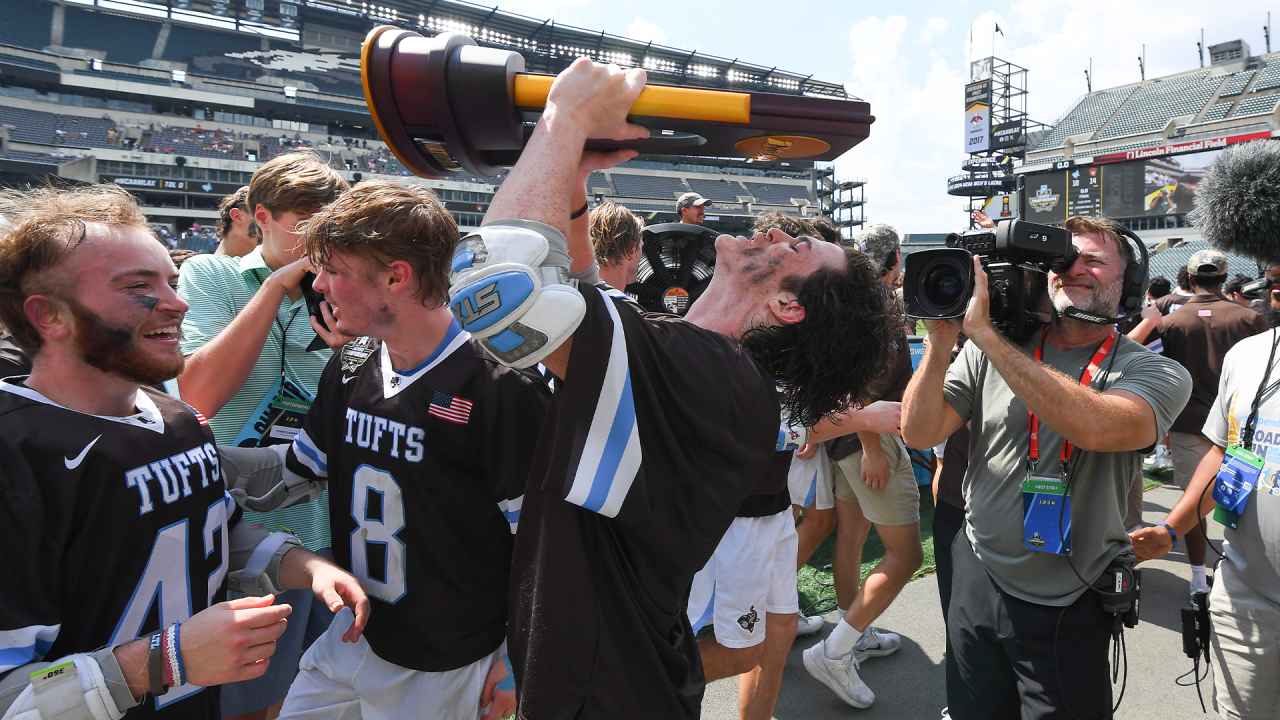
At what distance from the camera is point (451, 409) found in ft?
5.92

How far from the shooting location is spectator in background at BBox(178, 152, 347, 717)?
2.27 meters

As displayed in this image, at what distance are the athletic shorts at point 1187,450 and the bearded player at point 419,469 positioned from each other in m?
5.27

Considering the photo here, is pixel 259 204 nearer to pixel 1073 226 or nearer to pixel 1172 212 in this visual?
pixel 1073 226

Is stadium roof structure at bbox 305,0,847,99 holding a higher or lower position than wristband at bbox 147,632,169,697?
higher

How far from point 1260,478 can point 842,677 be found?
1.83 metres

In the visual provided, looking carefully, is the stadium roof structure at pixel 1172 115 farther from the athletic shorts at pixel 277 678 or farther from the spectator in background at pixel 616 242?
the athletic shorts at pixel 277 678

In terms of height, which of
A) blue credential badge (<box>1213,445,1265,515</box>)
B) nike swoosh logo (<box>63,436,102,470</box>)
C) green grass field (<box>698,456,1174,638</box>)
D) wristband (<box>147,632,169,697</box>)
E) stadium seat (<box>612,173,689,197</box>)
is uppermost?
stadium seat (<box>612,173,689,197</box>)

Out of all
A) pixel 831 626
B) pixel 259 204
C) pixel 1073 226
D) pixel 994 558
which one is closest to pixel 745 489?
pixel 994 558

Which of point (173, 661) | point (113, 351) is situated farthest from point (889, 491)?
point (113, 351)

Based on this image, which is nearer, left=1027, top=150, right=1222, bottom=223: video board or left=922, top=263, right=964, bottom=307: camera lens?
left=922, top=263, right=964, bottom=307: camera lens

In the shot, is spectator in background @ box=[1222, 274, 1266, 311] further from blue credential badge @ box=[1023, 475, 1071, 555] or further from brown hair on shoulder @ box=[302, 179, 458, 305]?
brown hair on shoulder @ box=[302, 179, 458, 305]

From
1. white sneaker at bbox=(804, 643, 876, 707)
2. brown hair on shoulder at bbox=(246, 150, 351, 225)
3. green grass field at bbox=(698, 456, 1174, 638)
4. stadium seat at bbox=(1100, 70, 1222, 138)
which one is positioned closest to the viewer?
brown hair on shoulder at bbox=(246, 150, 351, 225)

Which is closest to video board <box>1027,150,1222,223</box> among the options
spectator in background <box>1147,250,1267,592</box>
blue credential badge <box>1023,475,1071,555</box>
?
spectator in background <box>1147,250,1267,592</box>

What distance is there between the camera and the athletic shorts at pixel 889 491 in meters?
3.57
